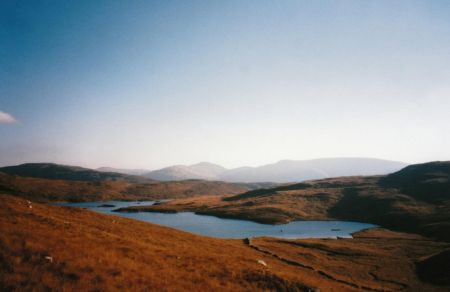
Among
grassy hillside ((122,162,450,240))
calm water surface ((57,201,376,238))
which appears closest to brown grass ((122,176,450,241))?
grassy hillside ((122,162,450,240))

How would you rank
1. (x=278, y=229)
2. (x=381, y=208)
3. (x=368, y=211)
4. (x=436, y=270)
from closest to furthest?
(x=436, y=270), (x=278, y=229), (x=381, y=208), (x=368, y=211)

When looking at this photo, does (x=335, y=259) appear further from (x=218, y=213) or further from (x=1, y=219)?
(x=218, y=213)

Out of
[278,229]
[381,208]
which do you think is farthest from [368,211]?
→ [278,229]

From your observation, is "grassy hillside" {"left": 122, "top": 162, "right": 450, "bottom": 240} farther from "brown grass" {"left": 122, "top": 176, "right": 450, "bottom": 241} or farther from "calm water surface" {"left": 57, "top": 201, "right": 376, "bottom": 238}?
"calm water surface" {"left": 57, "top": 201, "right": 376, "bottom": 238}

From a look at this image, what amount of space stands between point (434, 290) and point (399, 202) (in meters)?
138

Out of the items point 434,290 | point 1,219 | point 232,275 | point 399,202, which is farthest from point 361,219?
point 1,219

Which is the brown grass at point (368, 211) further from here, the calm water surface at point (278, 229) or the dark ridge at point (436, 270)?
the dark ridge at point (436, 270)

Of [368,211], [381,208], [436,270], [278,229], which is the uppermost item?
[436,270]

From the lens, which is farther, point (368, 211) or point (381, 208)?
point (368, 211)

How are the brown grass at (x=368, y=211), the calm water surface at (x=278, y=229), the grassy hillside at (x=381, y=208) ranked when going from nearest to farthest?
Result: 1. the calm water surface at (x=278, y=229)
2. the brown grass at (x=368, y=211)
3. the grassy hillside at (x=381, y=208)

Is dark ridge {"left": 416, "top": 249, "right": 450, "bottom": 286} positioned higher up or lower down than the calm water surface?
higher up

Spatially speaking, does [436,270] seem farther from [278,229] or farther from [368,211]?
[368,211]

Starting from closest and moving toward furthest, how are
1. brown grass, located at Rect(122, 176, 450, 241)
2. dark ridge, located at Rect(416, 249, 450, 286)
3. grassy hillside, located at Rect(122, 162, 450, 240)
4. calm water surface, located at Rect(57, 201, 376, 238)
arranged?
dark ridge, located at Rect(416, 249, 450, 286) < calm water surface, located at Rect(57, 201, 376, 238) < brown grass, located at Rect(122, 176, 450, 241) < grassy hillside, located at Rect(122, 162, 450, 240)

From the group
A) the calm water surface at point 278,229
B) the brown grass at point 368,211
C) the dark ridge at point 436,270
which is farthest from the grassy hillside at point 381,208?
the dark ridge at point 436,270
